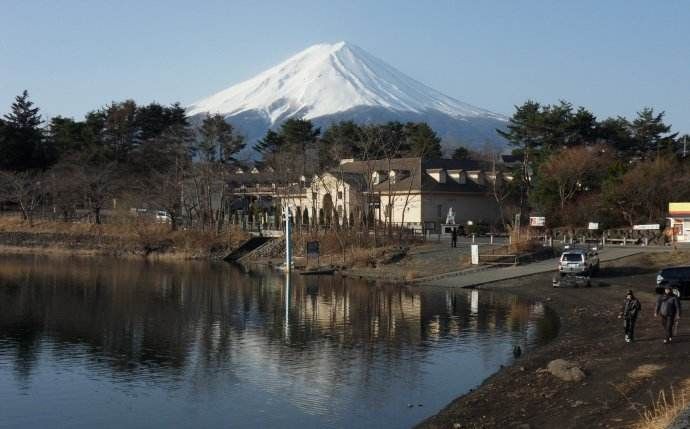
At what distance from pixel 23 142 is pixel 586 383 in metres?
77.4

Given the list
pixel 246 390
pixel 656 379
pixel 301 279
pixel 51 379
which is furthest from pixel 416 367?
pixel 301 279

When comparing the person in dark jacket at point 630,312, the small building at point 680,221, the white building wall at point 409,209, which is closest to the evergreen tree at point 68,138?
the white building wall at point 409,209

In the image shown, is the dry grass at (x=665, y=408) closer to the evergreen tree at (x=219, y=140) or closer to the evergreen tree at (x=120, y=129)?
the evergreen tree at (x=219, y=140)

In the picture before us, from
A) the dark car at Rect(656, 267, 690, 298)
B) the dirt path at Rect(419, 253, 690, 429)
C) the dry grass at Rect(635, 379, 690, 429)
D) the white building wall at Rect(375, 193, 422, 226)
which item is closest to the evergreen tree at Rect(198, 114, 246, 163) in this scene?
the white building wall at Rect(375, 193, 422, 226)

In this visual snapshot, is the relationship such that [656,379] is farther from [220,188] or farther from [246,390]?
[220,188]

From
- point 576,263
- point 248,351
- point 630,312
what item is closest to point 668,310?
point 630,312

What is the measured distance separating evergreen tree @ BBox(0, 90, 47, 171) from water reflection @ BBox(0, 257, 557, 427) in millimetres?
44479

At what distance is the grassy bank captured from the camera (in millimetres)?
67250

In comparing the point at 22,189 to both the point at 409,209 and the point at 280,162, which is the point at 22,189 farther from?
the point at 409,209

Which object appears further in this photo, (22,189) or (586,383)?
(22,189)

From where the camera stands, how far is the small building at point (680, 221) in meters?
50.8

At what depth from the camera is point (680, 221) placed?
171ft

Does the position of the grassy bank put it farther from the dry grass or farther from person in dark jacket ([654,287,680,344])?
the dry grass

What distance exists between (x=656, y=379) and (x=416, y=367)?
624 cm
